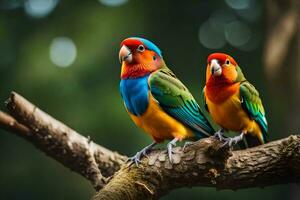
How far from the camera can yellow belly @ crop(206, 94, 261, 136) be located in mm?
1570

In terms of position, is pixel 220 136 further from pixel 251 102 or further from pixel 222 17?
pixel 222 17

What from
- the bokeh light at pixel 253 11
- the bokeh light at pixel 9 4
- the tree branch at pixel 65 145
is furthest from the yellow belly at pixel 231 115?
the bokeh light at pixel 9 4

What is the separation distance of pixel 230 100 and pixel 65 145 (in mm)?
795

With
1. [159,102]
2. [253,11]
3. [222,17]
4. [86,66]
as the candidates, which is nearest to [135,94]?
[159,102]

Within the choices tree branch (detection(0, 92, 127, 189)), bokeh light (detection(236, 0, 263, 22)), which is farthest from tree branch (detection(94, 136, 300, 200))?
bokeh light (detection(236, 0, 263, 22))

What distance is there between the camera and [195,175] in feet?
5.48

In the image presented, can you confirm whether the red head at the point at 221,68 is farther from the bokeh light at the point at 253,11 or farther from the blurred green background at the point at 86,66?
the bokeh light at the point at 253,11

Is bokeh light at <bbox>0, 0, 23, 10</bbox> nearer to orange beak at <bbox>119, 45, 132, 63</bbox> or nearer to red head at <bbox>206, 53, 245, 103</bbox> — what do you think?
orange beak at <bbox>119, 45, 132, 63</bbox>

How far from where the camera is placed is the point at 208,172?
1.65m

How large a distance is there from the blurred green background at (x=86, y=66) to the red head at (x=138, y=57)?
212cm

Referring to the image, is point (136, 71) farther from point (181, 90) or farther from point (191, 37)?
point (191, 37)

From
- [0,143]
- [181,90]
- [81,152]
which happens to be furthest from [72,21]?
[181,90]

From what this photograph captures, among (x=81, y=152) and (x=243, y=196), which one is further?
(x=243, y=196)

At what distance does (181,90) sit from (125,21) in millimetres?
2805
